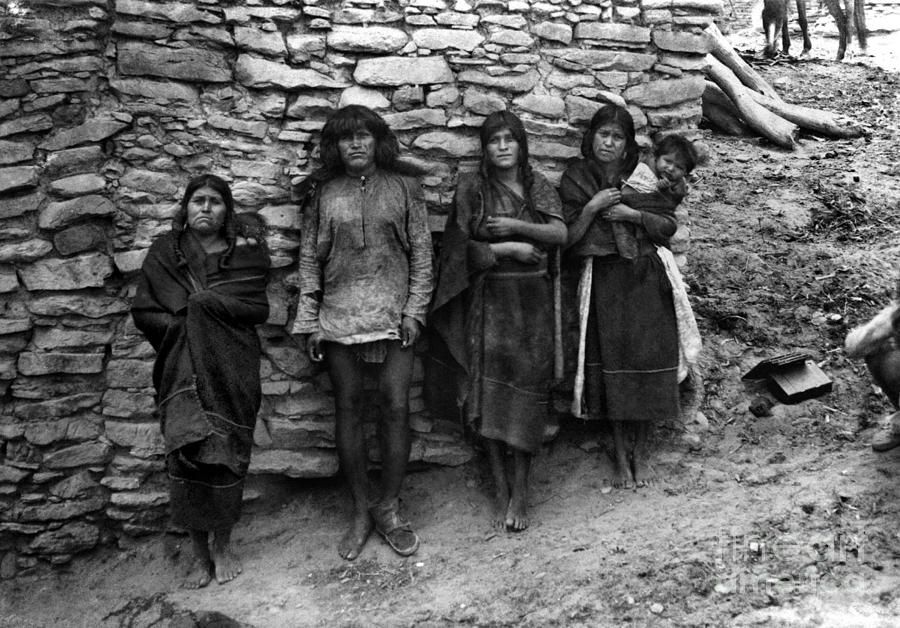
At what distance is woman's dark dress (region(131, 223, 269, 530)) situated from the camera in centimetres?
337

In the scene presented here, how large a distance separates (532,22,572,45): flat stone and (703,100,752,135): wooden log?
330 cm

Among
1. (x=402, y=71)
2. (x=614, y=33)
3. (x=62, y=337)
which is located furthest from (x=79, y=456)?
(x=614, y=33)

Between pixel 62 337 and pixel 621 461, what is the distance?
2677 millimetres

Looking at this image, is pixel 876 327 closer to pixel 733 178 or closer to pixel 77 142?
pixel 733 178

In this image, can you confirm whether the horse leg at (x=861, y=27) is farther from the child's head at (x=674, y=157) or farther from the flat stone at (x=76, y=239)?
the flat stone at (x=76, y=239)

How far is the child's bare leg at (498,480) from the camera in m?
3.81

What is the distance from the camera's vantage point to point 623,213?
3.74m

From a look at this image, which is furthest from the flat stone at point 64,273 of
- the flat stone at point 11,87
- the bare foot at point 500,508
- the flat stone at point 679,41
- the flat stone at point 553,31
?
the flat stone at point 679,41

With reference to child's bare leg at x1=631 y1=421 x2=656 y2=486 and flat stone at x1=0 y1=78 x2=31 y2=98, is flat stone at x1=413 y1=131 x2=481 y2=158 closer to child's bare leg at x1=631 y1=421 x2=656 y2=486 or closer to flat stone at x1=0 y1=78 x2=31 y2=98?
child's bare leg at x1=631 y1=421 x2=656 y2=486

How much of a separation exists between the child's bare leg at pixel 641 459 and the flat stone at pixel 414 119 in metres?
1.74

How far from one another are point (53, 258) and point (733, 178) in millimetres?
4455

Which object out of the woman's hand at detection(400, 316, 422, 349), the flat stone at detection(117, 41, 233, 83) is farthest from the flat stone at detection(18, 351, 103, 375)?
the woman's hand at detection(400, 316, 422, 349)

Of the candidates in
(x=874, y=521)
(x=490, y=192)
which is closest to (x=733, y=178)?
(x=490, y=192)

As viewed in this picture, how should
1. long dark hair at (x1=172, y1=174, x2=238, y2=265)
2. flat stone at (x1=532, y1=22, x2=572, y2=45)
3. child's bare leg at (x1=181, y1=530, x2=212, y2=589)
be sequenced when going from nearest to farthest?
long dark hair at (x1=172, y1=174, x2=238, y2=265), child's bare leg at (x1=181, y1=530, x2=212, y2=589), flat stone at (x1=532, y1=22, x2=572, y2=45)
